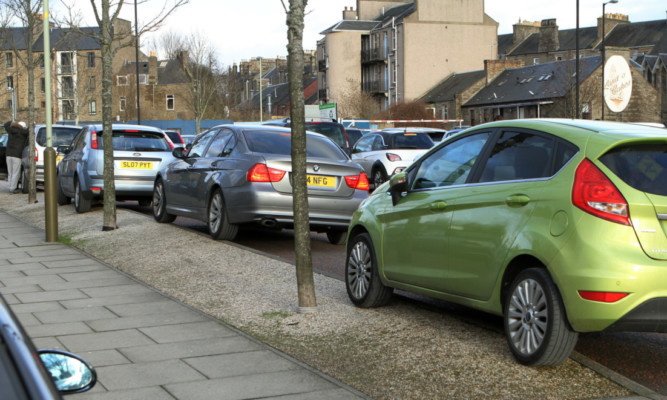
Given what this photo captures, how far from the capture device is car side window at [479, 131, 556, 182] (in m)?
5.59

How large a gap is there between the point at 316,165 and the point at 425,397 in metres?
6.47

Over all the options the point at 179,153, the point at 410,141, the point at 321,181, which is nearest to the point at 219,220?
the point at 321,181

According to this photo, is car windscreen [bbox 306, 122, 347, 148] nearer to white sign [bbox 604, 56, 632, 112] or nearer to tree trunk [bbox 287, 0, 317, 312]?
white sign [bbox 604, 56, 632, 112]

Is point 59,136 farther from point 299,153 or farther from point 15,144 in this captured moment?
point 299,153

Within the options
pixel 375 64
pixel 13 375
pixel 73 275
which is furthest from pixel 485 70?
pixel 13 375

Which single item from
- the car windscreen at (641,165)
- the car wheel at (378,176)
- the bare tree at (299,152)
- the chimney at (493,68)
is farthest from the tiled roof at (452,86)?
the car windscreen at (641,165)

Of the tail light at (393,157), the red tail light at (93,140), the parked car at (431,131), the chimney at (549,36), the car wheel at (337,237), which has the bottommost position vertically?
the car wheel at (337,237)

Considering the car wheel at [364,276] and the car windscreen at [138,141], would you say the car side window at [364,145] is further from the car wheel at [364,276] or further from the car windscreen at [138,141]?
the car wheel at [364,276]

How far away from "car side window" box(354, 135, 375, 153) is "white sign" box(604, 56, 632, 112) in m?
8.63

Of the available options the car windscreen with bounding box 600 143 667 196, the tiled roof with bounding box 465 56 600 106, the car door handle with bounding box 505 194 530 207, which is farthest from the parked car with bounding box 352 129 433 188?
the tiled roof with bounding box 465 56 600 106

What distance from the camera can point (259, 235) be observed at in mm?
13492

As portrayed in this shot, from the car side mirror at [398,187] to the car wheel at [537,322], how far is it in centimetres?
170

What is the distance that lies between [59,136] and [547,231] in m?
19.8

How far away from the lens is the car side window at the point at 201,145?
1284 centimetres
